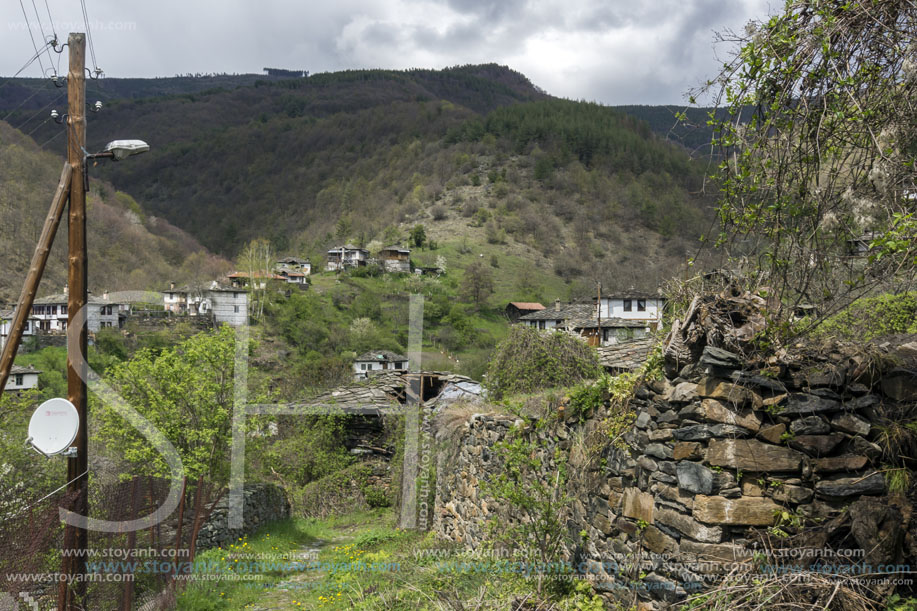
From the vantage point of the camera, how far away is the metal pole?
233 inches

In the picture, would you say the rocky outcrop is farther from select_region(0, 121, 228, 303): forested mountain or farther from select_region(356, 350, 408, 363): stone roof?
select_region(0, 121, 228, 303): forested mountain

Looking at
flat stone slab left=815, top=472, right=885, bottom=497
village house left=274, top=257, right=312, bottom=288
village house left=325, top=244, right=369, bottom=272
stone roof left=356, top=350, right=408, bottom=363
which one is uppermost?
village house left=325, top=244, right=369, bottom=272

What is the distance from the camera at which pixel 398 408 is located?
1596 cm

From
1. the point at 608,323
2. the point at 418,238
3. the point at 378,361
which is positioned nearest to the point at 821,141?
the point at 608,323

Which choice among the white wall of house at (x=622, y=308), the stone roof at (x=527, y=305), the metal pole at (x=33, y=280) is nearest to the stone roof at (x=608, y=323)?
the white wall of house at (x=622, y=308)

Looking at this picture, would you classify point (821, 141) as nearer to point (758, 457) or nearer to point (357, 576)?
point (758, 457)

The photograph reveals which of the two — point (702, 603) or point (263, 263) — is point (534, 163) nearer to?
point (263, 263)

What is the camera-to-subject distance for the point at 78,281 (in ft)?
21.6

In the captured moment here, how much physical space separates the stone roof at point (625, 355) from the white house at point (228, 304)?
4686cm

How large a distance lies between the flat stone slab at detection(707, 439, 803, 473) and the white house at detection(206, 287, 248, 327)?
53.7 metres

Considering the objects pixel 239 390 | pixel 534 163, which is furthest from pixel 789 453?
pixel 534 163

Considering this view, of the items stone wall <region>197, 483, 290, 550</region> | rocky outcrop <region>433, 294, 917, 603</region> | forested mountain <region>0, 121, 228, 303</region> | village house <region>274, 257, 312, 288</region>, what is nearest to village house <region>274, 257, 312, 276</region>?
village house <region>274, 257, 312, 288</region>

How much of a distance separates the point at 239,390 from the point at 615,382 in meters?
8.91

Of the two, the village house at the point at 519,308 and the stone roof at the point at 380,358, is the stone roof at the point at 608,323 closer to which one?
the stone roof at the point at 380,358
